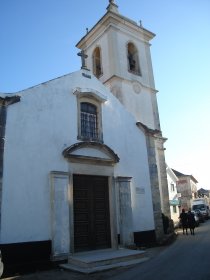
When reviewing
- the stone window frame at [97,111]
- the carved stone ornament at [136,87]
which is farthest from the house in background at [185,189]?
the stone window frame at [97,111]

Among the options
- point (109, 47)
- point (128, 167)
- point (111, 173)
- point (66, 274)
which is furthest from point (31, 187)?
point (109, 47)

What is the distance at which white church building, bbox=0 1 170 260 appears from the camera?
348 inches

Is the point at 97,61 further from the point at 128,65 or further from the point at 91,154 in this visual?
the point at 91,154

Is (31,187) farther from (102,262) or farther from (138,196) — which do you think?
(138,196)

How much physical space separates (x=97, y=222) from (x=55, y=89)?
5346 mm

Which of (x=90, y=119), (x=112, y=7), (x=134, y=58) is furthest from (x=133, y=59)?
(x=90, y=119)

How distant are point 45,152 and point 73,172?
1.35 metres

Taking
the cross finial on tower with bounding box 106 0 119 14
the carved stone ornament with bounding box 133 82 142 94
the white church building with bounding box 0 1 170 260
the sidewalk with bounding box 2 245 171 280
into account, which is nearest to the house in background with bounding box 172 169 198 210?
the carved stone ornament with bounding box 133 82 142 94

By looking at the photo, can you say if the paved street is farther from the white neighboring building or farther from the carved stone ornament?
the white neighboring building

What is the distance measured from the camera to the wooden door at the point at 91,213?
10305 mm

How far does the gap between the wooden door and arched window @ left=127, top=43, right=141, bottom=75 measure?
10.3 meters

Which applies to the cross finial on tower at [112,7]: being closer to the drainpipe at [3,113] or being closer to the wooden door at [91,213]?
the drainpipe at [3,113]

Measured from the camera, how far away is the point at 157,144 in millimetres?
17500

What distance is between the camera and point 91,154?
36.6 feet
